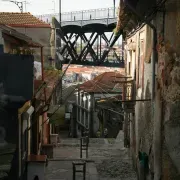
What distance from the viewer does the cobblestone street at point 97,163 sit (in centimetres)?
1362

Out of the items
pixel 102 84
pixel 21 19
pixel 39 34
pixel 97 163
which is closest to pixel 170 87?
pixel 97 163

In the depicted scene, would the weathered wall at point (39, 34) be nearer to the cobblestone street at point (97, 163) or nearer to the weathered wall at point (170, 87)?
the cobblestone street at point (97, 163)

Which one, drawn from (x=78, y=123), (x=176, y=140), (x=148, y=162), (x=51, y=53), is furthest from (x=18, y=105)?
(x=78, y=123)

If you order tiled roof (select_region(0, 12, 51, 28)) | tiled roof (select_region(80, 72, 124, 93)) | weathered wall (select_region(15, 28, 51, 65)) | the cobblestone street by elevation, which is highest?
tiled roof (select_region(0, 12, 51, 28))

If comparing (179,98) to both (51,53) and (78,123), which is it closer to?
(51,53)

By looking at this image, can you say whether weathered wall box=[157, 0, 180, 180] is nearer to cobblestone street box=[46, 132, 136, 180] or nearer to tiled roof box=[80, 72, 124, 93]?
cobblestone street box=[46, 132, 136, 180]

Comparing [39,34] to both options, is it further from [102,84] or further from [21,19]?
[102,84]

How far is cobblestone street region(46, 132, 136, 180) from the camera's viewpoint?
536 inches

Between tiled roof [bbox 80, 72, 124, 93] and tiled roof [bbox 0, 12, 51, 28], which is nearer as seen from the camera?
tiled roof [bbox 0, 12, 51, 28]

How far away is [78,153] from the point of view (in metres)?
18.9

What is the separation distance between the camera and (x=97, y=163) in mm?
16797

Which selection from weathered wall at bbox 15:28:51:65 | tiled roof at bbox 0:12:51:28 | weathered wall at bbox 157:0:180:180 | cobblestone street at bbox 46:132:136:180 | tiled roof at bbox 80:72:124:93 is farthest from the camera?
tiled roof at bbox 80:72:124:93

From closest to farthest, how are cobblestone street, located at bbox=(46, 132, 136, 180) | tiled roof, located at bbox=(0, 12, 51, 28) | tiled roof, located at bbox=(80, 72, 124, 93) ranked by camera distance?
cobblestone street, located at bbox=(46, 132, 136, 180), tiled roof, located at bbox=(0, 12, 51, 28), tiled roof, located at bbox=(80, 72, 124, 93)

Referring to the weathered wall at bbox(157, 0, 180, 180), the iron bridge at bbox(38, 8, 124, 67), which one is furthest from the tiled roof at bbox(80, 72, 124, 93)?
the weathered wall at bbox(157, 0, 180, 180)
